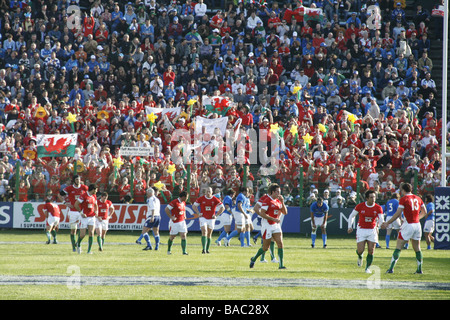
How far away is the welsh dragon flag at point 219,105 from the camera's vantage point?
2914 centimetres

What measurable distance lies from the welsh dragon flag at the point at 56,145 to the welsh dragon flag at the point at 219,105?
5.72 m

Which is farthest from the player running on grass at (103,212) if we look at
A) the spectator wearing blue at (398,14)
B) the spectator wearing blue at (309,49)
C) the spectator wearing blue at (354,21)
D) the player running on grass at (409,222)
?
the spectator wearing blue at (398,14)

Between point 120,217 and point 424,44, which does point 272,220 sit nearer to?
point 120,217

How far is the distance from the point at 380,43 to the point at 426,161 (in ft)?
26.4

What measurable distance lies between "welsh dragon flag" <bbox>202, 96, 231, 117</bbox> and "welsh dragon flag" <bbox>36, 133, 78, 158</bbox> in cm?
572

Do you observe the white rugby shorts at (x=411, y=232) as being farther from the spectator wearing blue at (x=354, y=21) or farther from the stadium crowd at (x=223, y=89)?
the spectator wearing blue at (x=354, y=21)

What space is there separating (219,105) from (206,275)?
13.9 metres

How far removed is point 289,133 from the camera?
27844 millimetres

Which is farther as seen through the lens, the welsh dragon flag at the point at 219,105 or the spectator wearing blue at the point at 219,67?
the spectator wearing blue at the point at 219,67

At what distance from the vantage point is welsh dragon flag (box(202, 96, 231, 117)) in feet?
95.6

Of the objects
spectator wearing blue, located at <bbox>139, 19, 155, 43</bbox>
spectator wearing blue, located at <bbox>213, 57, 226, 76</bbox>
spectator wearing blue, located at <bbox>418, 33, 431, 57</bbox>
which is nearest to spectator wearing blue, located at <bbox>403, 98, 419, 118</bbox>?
spectator wearing blue, located at <bbox>418, 33, 431, 57</bbox>

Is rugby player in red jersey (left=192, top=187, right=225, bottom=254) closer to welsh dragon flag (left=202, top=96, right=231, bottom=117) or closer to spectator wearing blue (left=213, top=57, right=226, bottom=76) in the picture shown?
welsh dragon flag (left=202, top=96, right=231, bottom=117)

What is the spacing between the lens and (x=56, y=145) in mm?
27703

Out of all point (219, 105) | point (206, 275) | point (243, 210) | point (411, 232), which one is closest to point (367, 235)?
point (411, 232)
